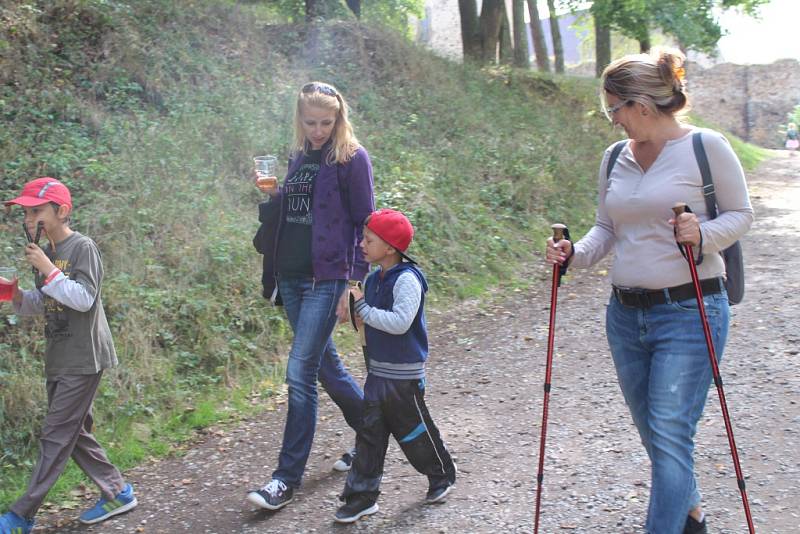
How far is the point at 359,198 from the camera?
4527 mm

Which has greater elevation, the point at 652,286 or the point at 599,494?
the point at 652,286

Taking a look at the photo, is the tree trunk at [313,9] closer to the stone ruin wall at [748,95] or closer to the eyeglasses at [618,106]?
the eyeglasses at [618,106]

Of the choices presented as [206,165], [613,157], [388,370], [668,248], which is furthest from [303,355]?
[206,165]

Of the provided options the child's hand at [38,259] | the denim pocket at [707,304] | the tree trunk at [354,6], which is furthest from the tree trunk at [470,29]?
the denim pocket at [707,304]

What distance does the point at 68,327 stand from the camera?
4.40m

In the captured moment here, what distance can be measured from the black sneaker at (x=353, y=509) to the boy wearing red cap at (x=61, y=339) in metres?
1.45

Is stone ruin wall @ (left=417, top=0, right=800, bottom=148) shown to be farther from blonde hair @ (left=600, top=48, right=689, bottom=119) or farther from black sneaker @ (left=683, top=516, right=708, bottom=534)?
black sneaker @ (left=683, top=516, right=708, bottom=534)

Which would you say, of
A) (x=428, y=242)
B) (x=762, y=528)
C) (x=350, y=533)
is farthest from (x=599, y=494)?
(x=428, y=242)

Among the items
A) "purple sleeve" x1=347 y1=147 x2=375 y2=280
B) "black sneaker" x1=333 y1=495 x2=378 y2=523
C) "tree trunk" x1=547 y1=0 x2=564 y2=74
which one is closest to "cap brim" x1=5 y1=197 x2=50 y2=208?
"purple sleeve" x1=347 y1=147 x2=375 y2=280

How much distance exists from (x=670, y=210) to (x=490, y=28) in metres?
16.7

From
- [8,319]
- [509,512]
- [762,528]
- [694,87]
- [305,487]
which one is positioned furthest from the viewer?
[694,87]

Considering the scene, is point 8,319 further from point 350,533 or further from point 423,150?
point 423,150

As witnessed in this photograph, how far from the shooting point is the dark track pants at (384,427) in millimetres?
4332

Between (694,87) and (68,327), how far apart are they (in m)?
41.6
